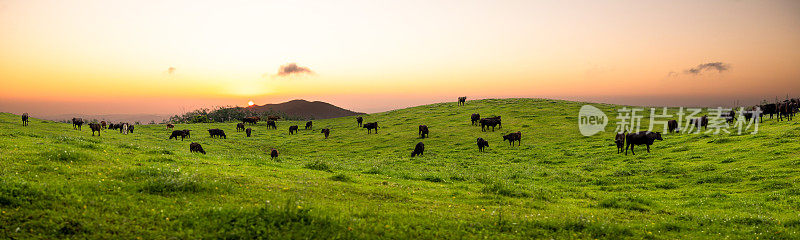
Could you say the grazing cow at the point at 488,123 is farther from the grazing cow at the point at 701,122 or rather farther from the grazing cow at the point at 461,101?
the grazing cow at the point at 461,101

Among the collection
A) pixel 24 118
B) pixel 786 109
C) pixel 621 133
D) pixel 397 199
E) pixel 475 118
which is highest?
pixel 786 109

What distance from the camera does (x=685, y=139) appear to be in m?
32.0

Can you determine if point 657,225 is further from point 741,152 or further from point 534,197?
point 741,152

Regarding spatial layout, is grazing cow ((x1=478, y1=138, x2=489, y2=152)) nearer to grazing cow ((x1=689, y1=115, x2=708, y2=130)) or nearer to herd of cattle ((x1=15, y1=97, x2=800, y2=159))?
herd of cattle ((x1=15, y1=97, x2=800, y2=159))

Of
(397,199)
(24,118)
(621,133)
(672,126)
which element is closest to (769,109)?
(672,126)

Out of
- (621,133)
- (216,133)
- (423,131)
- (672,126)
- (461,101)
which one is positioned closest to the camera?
(621,133)

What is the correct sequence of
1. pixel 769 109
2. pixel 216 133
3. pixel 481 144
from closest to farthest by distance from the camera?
pixel 481 144 → pixel 769 109 → pixel 216 133

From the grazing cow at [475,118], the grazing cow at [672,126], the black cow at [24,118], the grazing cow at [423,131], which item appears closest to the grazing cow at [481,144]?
the grazing cow at [423,131]

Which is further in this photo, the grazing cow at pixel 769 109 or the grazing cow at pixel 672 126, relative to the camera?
the grazing cow at pixel 672 126

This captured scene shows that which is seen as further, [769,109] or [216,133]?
[216,133]

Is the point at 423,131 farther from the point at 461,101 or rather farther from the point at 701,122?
the point at 461,101

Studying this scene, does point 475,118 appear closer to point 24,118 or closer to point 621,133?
point 621,133

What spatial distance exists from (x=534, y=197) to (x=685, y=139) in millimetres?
24923

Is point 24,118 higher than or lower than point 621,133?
lower
